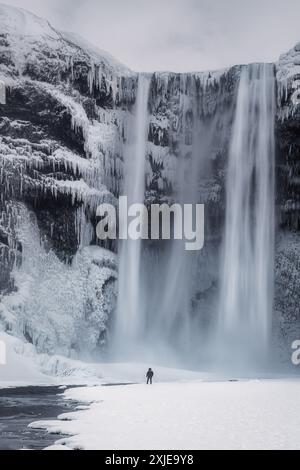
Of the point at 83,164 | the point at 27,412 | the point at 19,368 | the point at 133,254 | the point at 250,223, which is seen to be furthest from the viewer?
the point at 250,223

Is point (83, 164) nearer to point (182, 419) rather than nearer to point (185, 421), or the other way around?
point (182, 419)

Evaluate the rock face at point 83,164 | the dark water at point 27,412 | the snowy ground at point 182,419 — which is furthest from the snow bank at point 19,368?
the dark water at point 27,412

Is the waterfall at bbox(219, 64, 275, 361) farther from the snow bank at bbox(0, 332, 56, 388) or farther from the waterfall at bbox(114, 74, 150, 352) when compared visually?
the snow bank at bbox(0, 332, 56, 388)

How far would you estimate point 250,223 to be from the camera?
37.7m

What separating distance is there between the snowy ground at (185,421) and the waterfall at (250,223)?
1771 cm

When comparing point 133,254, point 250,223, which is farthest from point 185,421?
point 250,223

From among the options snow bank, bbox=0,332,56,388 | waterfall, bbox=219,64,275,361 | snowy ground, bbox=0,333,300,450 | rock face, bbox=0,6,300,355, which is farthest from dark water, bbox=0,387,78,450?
waterfall, bbox=219,64,275,361

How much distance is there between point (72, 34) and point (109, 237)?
13.2 meters

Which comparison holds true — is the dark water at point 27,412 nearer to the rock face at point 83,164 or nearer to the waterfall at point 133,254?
the rock face at point 83,164

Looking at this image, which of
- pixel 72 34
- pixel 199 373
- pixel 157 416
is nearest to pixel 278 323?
pixel 199 373

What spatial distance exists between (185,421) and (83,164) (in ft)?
80.1

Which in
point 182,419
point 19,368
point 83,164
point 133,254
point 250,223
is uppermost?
point 83,164

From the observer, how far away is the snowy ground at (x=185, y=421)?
10.2 m

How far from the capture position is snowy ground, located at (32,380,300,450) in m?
10.2
